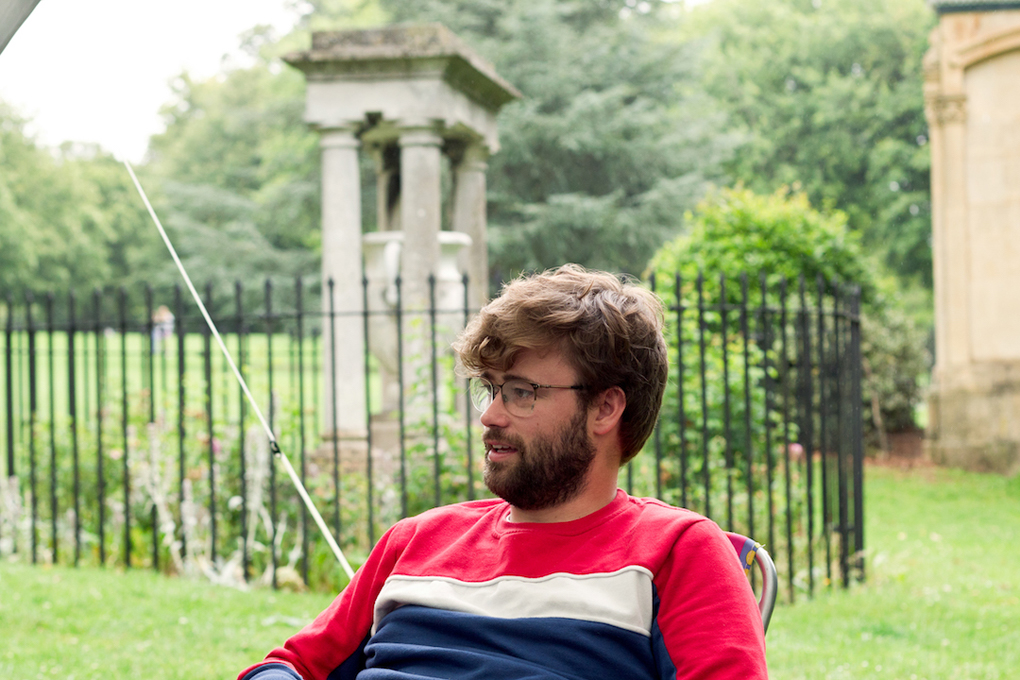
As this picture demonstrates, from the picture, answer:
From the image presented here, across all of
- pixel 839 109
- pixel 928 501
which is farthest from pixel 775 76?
pixel 928 501

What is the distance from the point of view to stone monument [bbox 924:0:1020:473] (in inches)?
434

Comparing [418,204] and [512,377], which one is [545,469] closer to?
[512,377]

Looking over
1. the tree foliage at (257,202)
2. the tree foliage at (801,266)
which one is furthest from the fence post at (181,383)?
the tree foliage at (257,202)

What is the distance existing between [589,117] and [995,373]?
9.99 m

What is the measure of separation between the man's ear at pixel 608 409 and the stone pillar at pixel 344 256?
17.9ft

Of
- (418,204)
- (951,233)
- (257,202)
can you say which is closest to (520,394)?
(418,204)

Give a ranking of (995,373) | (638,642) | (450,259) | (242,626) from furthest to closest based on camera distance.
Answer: (995,373) → (450,259) → (242,626) → (638,642)

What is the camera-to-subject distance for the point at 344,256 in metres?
7.27

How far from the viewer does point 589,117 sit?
62.2ft

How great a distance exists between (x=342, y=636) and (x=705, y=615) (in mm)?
745

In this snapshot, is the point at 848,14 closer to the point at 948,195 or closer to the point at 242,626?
the point at 948,195

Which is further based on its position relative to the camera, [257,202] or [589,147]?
[257,202]

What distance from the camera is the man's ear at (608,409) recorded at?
1878 mm

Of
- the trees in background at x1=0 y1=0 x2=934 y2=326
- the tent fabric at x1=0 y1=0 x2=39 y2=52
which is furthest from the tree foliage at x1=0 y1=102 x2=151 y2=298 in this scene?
the tent fabric at x1=0 y1=0 x2=39 y2=52
